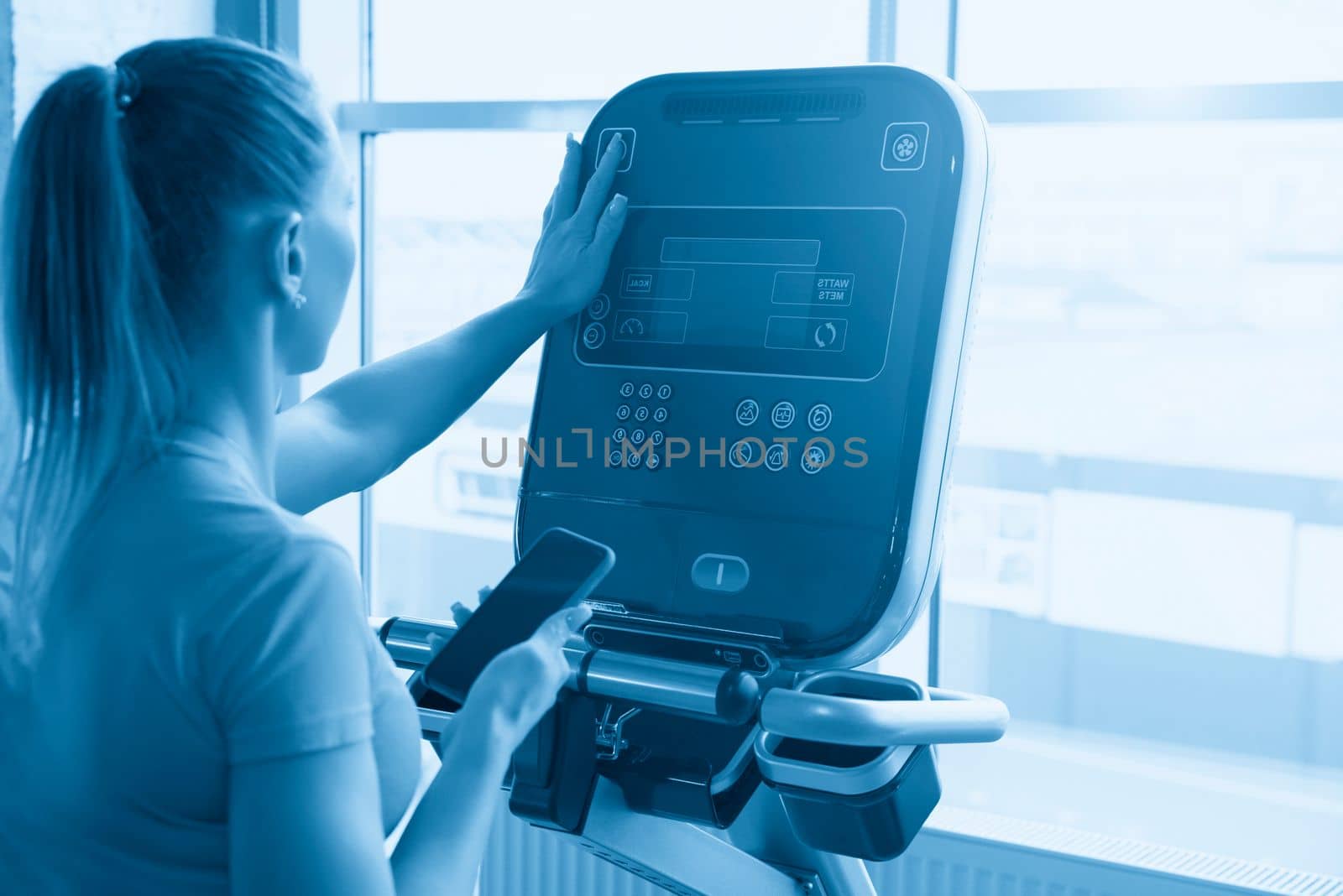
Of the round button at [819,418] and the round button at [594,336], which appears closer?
the round button at [819,418]

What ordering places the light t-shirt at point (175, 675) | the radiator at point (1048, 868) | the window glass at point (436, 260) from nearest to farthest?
the light t-shirt at point (175, 675), the radiator at point (1048, 868), the window glass at point (436, 260)

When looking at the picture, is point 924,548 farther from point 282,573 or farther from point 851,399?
point 282,573

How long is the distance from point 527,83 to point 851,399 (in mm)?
1530

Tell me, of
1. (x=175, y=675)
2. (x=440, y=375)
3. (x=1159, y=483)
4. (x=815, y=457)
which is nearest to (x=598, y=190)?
(x=440, y=375)

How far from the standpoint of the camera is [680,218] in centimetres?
130

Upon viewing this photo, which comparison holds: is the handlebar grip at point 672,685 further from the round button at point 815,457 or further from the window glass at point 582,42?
the window glass at point 582,42

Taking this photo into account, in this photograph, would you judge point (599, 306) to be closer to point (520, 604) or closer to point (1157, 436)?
point (520, 604)

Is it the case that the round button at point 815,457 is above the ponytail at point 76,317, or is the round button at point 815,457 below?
below

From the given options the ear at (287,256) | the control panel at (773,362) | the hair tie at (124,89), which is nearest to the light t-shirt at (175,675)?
the ear at (287,256)

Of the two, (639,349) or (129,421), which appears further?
(639,349)

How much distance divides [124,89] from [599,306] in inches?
23.6

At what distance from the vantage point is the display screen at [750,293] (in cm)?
118

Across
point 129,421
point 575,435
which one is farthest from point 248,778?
point 575,435

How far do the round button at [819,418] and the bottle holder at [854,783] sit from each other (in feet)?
0.76
